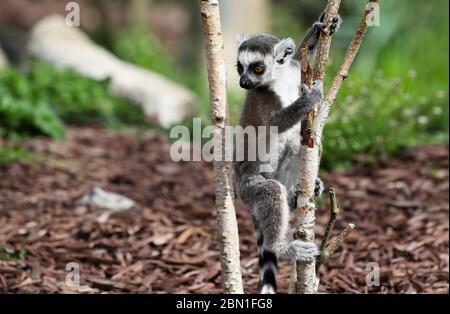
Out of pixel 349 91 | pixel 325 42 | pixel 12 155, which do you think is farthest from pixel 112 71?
pixel 325 42

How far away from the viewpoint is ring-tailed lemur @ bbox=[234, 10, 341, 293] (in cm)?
406

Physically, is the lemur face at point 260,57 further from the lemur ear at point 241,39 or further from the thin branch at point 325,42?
the thin branch at point 325,42

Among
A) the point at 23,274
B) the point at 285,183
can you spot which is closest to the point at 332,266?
the point at 285,183

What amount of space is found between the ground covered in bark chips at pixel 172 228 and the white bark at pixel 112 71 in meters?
2.18

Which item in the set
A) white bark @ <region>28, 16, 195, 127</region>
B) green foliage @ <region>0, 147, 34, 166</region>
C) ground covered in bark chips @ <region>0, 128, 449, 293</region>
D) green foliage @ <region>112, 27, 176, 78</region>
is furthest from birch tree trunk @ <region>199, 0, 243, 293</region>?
green foliage @ <region>112, 27, 176, 78</region>

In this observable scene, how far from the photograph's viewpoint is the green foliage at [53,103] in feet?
25.8

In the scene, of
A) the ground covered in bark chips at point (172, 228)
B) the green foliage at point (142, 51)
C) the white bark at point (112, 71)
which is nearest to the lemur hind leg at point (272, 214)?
the ground covered in bark chips at point (172, 228)

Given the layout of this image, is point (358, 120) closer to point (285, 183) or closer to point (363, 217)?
point (363, 217)

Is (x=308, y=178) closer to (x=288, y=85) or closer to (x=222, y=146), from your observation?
(x=222, y=146)

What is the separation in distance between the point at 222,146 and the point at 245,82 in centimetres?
82

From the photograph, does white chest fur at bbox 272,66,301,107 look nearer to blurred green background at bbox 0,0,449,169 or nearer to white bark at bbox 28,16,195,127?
blurred green background at bbox 0,0,449,169

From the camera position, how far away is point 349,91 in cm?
699

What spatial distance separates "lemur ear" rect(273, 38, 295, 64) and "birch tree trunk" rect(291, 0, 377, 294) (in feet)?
2.47

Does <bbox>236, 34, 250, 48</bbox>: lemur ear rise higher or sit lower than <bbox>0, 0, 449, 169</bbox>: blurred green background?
lower
